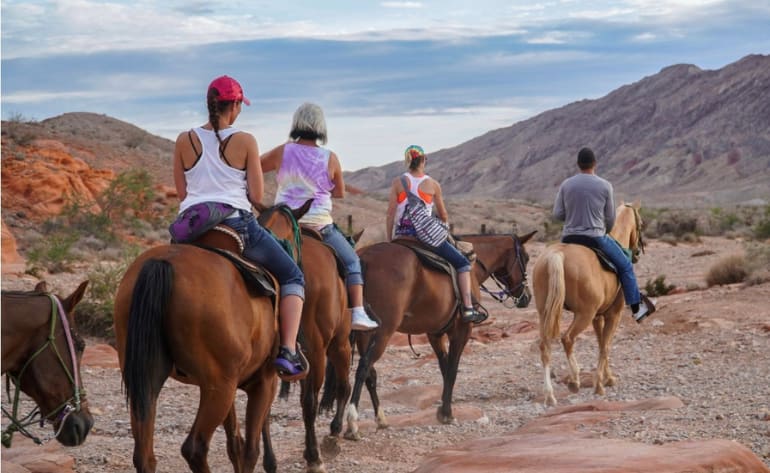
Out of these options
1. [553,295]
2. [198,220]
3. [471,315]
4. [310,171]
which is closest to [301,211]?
[310,171]

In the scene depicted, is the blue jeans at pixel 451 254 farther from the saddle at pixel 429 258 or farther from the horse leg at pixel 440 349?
the horse leg at pixel 440 349

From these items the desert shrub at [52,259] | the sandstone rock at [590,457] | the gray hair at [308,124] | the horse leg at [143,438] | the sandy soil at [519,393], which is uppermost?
the gray hair at [308,124]

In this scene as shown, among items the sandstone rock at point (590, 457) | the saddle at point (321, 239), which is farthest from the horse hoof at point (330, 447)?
the sandstone rock at point (590, 457)

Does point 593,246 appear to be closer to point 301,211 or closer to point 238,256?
point 301,211

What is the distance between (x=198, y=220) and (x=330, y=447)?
3387 mm

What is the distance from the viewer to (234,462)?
713 centimetres

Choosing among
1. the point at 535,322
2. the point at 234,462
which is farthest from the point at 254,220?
the point at 535,322

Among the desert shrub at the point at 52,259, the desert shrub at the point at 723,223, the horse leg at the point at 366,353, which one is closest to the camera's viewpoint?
the horse leg at the point at 366,353

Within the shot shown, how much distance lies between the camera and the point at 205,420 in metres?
6.15

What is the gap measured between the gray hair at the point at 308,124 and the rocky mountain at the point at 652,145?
103965 mm

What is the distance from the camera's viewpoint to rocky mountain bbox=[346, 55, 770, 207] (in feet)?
406

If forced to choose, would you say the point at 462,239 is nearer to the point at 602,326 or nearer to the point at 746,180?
the point at 602,326

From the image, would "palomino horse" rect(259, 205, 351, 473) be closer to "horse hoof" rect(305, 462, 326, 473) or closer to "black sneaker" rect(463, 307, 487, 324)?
"horse hoof" rect(305, 462, 326, 473)

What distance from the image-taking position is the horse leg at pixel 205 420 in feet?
20.0
